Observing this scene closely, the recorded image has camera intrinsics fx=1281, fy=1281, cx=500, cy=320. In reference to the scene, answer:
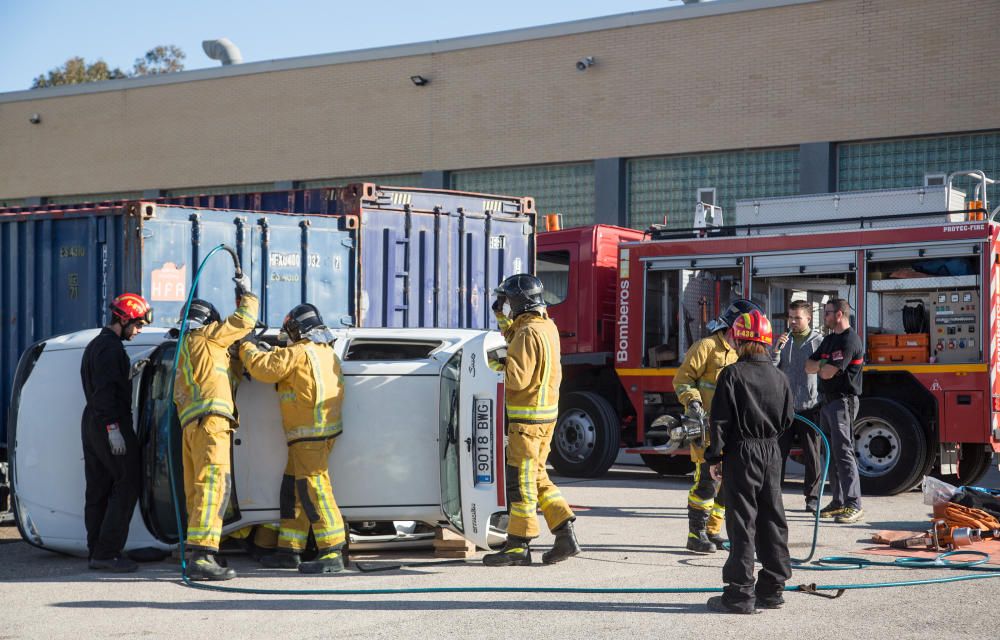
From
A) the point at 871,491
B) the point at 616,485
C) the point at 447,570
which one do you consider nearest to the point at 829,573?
the point at 447,570

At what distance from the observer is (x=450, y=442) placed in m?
8.64

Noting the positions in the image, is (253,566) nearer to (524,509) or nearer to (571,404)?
(524,509)

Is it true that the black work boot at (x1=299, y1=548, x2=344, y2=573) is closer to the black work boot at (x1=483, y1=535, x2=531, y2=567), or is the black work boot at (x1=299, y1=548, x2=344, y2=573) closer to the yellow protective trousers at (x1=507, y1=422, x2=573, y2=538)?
the black work boot at (x1=483, y1=535, x2=531, y2=567)

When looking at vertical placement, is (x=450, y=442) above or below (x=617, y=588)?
above

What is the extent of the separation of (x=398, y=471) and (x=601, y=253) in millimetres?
6928

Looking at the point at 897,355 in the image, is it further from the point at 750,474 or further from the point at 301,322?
the point at 301,322

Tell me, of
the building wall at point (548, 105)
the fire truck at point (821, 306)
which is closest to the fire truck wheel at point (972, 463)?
the fire truck at point (821, 306)

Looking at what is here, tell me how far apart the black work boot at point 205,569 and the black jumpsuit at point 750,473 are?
3.14 m

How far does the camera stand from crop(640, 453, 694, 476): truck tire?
597 inches

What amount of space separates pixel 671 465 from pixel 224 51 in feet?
65.9

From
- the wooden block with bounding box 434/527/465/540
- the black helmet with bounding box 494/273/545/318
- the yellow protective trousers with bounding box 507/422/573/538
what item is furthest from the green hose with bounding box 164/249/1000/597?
the black helmet with bounding box 494/273/545/318

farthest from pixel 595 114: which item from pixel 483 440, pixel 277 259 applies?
pixel 483 440

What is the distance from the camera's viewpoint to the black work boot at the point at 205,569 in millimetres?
8023

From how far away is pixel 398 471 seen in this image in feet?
28.6
